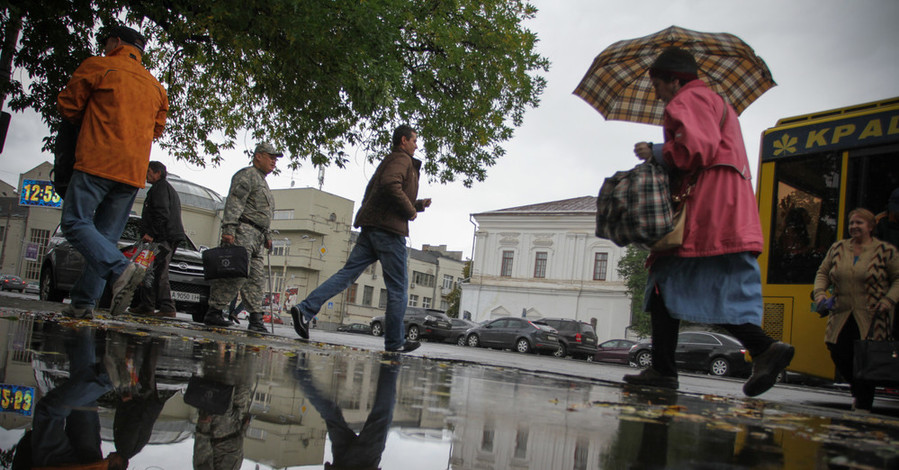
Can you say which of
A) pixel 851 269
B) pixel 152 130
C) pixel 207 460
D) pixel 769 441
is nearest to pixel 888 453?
pixel 769 441

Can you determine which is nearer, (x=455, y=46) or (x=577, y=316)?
(x=455, y=46)

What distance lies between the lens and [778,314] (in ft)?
24.0

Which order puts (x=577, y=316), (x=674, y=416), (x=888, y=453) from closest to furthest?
1. (x=888, y=453)
2. (x=674, y=416)
3. (x=577, y=316)

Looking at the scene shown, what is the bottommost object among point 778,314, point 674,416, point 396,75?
point 674,416

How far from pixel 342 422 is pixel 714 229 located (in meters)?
2.66

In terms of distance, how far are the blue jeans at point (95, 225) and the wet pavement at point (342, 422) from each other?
1551 millimetres

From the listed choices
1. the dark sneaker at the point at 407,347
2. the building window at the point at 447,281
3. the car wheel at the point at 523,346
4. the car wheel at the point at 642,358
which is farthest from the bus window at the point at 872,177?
the building window at the point at 447,281

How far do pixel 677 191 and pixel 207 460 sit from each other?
331 centimetres

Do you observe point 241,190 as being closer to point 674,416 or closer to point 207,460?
point 674,416

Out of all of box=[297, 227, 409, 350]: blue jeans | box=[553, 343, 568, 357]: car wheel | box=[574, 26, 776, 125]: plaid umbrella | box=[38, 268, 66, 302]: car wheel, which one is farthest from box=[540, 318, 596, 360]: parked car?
box=[574, 26, 776, 125]: plaid umbrella

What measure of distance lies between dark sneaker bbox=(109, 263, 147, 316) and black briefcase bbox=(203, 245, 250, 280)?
1.26 metres

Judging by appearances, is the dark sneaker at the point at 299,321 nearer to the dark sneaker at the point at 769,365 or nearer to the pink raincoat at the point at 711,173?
the pink raincoat at the point at 711,173

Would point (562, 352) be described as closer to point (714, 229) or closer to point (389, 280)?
point (389, 280)

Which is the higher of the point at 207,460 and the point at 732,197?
the point at 732,197
